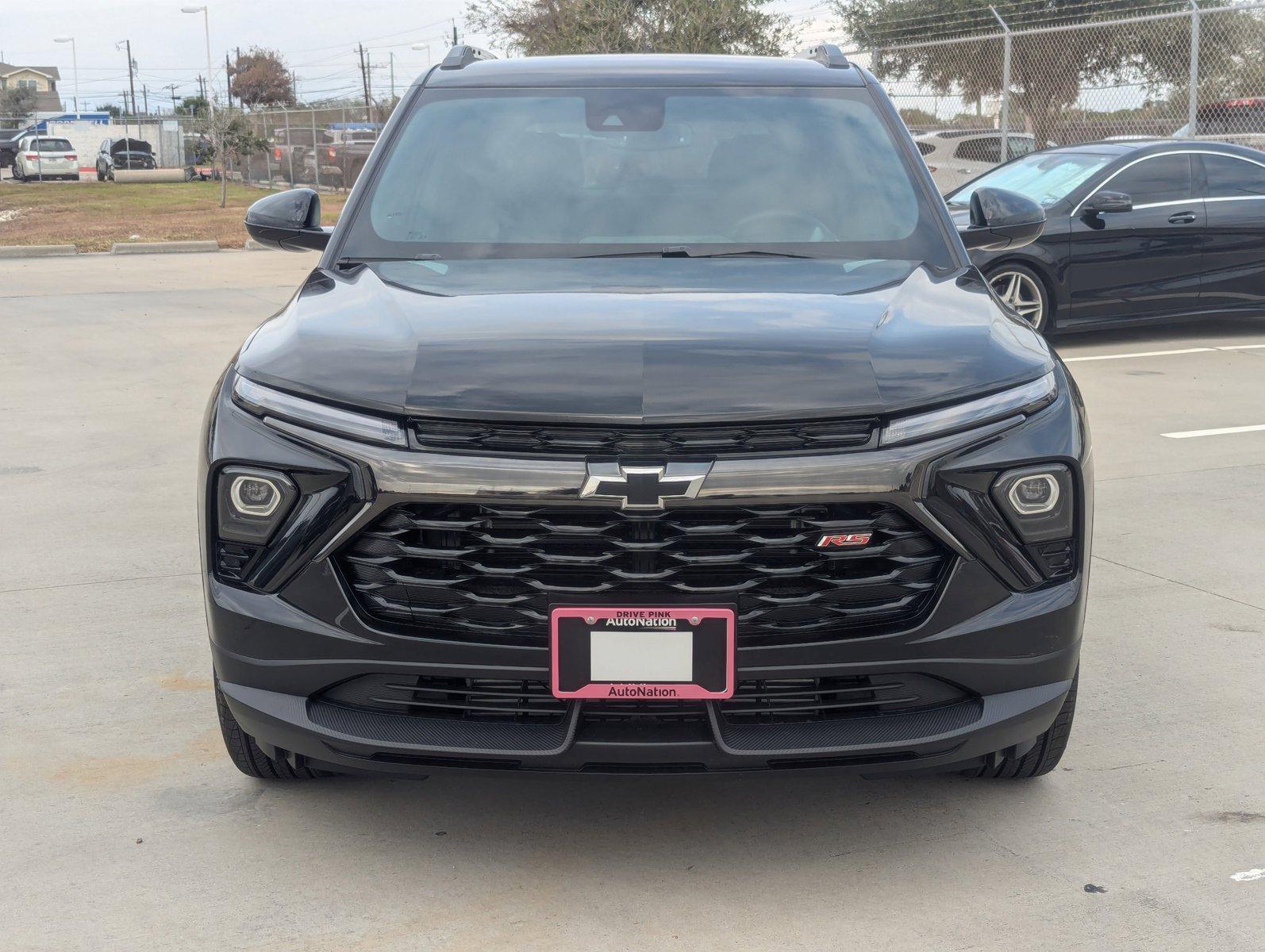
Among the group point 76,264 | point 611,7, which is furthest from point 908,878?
point 611,7

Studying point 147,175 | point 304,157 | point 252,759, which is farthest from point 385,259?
point 147,175

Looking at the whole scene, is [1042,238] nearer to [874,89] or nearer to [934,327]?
[874,89]

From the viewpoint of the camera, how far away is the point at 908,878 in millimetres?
2885

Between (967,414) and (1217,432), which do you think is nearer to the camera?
(967,414)

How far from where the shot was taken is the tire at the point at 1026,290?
10.1m

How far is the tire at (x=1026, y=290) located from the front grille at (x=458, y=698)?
8170 millimetres

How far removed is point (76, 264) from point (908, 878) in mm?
17444

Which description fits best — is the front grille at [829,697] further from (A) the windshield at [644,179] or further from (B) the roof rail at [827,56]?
(B) the roof rail at [827,56]

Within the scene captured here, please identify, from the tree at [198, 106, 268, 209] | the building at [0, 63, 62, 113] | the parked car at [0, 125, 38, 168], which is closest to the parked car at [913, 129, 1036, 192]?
the tree at [198, 106, 268, 209]

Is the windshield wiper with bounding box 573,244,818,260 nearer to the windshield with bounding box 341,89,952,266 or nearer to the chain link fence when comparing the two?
the windshield with bounding box 341,89,952,266

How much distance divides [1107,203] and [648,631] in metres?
8.44

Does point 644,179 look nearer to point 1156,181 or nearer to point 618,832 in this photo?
point 618,832

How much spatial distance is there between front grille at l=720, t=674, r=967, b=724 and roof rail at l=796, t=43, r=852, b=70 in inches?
93.1

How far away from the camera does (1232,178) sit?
35.0 feet
